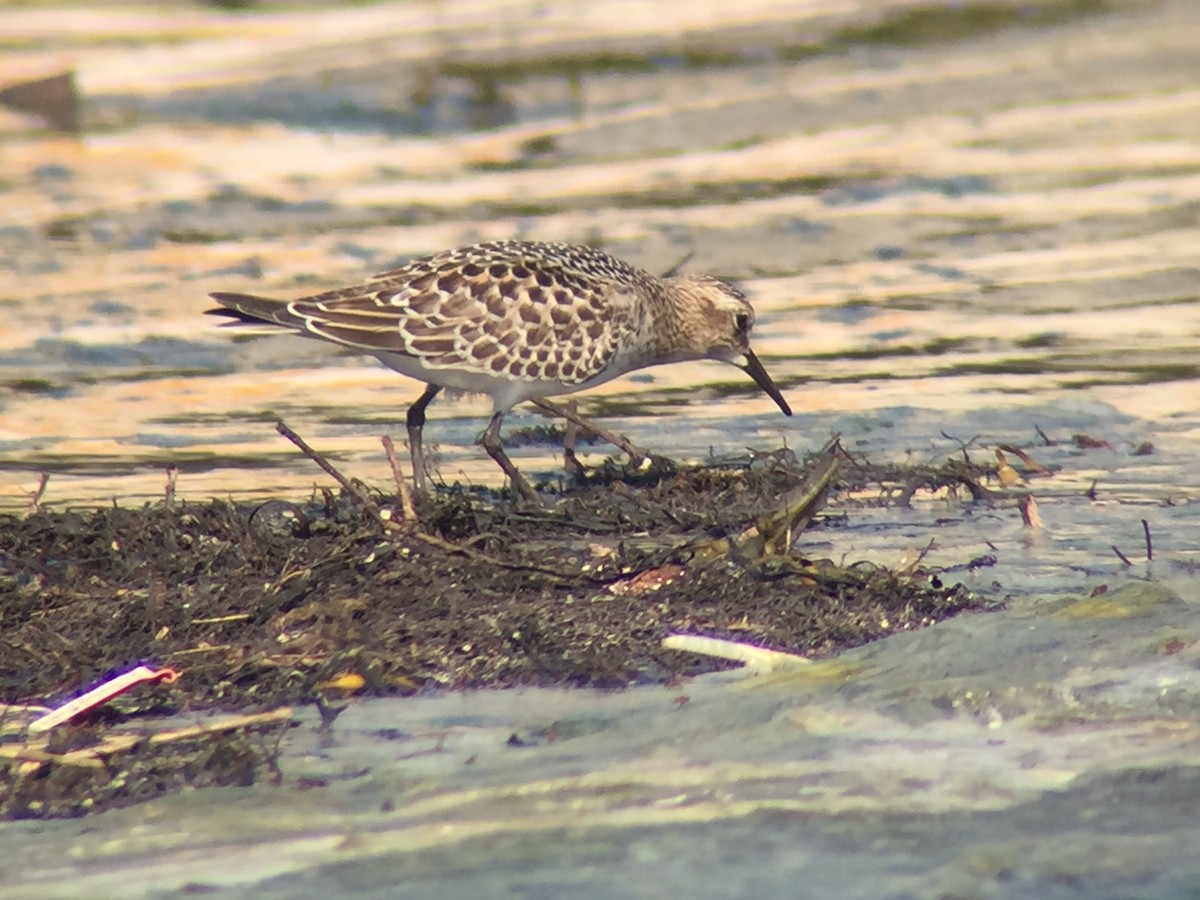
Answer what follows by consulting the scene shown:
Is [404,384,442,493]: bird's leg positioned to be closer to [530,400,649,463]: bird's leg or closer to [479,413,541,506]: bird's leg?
[479,413,541,506]: bird's leg

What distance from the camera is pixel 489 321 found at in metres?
7.70

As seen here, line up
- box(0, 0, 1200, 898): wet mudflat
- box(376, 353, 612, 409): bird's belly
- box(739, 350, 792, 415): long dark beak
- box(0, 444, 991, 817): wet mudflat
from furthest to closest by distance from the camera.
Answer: box(739, 350, 792, 415): long dark beak, box(376, 353, 612, 409): bird's belly, box(0, 444, 991, 817): wet mudflat, box(0, 0, 1200, 898): wet mudflat

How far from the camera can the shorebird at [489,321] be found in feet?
25.0

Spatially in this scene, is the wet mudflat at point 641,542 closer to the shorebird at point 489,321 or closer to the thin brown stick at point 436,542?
the thin brown stick at point 436,542

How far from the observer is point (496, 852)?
3.91 meters

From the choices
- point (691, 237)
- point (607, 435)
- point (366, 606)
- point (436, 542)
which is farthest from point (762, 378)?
point (691, 237)

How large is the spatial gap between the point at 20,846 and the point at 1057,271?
9268mm

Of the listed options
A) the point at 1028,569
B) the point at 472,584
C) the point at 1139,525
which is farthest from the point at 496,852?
the point at 1139,525

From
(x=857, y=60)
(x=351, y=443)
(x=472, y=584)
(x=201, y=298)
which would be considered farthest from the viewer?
(x=857, y=60)

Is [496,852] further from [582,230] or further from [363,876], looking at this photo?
[582,230]

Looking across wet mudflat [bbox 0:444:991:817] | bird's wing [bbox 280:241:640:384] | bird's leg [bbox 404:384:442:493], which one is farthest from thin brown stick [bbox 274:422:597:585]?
bird's wing [bbox 280:241:640:384]

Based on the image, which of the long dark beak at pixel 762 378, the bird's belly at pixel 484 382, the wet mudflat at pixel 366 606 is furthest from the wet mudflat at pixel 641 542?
the bird's belly at pixel 484 382

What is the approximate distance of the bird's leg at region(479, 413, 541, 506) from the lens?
24.0 ft

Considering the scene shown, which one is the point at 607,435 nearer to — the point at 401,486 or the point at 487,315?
the point at 487,315
